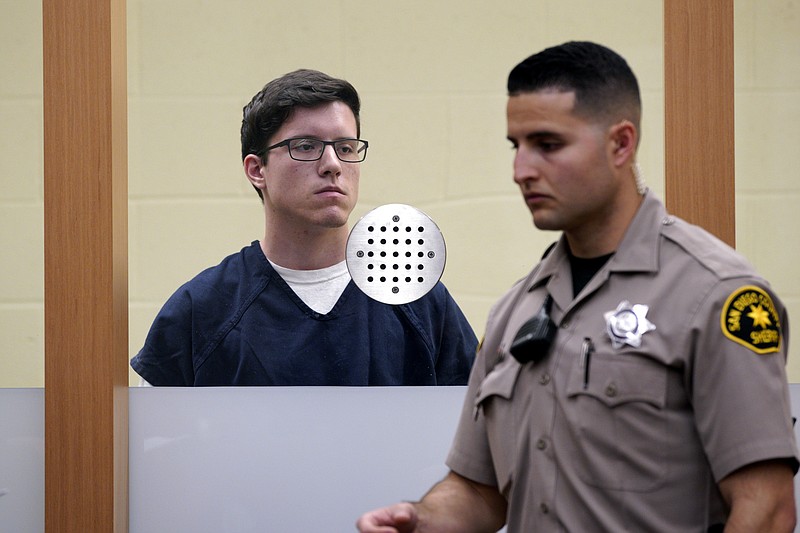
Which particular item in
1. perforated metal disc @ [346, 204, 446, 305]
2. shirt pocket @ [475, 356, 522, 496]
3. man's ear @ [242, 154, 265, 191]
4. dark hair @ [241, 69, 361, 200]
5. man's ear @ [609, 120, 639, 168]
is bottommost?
shirt pocket @ [475, 356, 522, 496]

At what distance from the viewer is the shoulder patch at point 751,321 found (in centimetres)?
161

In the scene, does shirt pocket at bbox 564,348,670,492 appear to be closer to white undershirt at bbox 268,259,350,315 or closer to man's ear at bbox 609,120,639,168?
man's ear at bbox 609,120,639,168

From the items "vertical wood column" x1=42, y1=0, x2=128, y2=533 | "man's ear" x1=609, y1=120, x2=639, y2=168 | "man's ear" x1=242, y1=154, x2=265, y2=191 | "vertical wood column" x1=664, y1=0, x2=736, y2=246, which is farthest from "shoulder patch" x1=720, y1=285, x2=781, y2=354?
"vertical wood column" x1=42, y1=0, x2=128, y2=533

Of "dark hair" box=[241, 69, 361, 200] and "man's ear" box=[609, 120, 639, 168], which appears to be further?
"dark hair" box=[241, 69, 361, 200]

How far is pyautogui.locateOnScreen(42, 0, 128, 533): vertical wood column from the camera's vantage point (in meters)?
2.64

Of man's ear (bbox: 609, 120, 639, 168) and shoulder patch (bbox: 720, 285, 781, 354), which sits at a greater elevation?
man's ear (bbox: 609, 120, 639, 168)

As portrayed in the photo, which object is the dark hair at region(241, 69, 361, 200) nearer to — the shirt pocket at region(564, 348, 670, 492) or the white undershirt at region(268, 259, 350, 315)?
the white undershirt at region(268, 259, 350, 315)

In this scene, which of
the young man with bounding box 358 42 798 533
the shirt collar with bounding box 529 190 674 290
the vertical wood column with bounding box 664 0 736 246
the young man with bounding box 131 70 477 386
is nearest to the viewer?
the young man with bounding box 358 42 798 533

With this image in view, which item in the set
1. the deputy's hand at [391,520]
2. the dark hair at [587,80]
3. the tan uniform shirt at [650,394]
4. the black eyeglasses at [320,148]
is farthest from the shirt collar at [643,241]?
the black eyeglasses at [320,148]

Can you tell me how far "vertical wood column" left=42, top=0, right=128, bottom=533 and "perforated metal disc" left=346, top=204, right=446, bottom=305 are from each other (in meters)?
0.62

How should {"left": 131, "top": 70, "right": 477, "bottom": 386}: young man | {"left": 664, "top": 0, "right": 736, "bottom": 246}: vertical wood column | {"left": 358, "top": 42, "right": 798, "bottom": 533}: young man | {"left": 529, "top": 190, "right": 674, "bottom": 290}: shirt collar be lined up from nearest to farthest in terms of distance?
{"left": 358, "top": 42, "right": 798, "bottom": 533}: young man, {"left": 529, "top": 190, "right": 674, "bottom": 290}: shirt collar, {"left": 664, "top": 0, "right": 736, "bottom": 246}: vertical wood column, {"left": 131, "top": 70, "right": 477, "bottom": 386}: young man

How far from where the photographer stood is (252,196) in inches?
110

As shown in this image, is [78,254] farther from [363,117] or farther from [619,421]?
[619,421]

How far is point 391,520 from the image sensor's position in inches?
72.0
